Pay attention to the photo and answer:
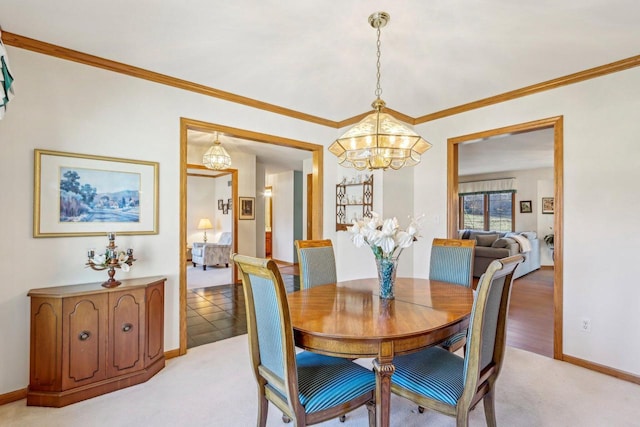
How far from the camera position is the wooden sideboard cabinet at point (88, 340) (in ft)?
6.85

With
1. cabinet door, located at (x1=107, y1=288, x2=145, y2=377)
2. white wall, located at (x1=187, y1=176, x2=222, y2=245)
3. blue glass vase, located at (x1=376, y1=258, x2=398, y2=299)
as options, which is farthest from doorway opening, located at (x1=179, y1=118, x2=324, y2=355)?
white wall, located at (x1=187, y1=176, x2=222, y2=245)

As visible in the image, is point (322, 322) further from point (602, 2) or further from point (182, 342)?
point (602, 2)

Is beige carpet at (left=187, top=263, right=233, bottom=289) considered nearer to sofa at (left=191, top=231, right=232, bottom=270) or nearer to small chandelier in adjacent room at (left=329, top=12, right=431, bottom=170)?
sofa at (left=191, top=231, right=232, bottom=270)

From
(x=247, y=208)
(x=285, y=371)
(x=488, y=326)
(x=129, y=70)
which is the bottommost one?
(x=285, y=371)

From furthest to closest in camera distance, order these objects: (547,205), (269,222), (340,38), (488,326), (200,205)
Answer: (269,222), (200,205), (547,205), (340,38), (488,326)

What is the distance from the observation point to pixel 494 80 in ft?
9.44

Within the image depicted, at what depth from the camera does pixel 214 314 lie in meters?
4.01

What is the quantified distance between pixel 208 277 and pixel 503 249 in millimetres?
5694

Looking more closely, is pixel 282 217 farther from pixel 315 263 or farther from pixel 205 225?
pixel 315 263

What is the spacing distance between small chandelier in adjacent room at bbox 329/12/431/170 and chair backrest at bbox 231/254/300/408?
105cm

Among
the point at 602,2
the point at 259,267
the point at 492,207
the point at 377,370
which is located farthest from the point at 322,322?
the point at 492,207

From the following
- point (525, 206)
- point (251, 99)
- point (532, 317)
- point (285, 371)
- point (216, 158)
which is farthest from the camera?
point (525, 206)

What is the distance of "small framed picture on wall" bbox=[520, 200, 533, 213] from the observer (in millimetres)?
8159

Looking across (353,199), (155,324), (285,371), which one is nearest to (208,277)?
(353,199)
